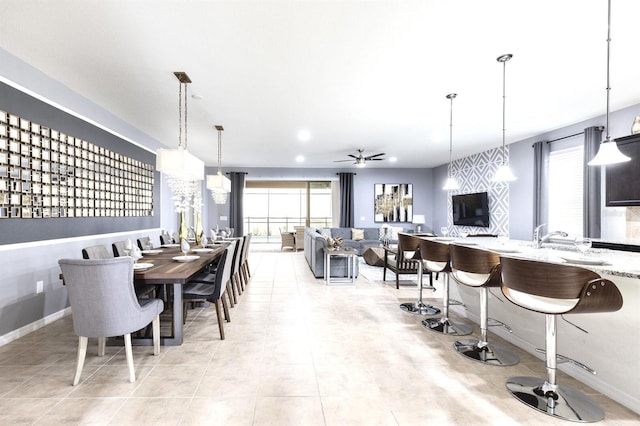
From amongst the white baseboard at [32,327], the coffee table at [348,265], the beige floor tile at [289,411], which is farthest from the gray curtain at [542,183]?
the white baseboard at [32,327]

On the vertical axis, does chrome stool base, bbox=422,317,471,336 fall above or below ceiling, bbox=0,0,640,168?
below

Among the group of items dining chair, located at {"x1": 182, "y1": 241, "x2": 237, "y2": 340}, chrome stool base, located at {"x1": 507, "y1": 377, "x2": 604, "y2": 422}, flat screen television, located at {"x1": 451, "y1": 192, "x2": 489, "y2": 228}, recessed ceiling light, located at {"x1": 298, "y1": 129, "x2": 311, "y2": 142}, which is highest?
recessed ceiling light, located at {"x1": 298, "y1": 129, "x2": 311, "y2": 142}

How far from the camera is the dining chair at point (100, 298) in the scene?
79.2 inches

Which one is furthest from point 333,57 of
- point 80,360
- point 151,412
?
point 80,360

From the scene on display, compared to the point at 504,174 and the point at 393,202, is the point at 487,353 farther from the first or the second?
the point at 393,202

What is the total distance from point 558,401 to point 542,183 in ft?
15.1

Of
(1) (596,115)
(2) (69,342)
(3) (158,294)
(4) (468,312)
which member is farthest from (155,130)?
(1) (596,115)

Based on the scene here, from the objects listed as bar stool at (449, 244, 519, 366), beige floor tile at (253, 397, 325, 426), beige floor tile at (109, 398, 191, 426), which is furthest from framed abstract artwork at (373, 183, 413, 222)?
beige floor tile at (109, 398, 191, 426)

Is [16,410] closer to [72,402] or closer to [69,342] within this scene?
[72,402]

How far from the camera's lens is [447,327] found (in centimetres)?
308

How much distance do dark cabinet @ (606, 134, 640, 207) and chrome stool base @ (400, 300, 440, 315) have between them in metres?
2.77

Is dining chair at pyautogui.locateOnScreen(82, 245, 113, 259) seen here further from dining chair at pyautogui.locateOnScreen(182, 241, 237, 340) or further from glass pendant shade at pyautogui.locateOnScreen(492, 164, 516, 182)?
glass pendant shade at pyautogui.locateOnScreen(492, 164, 516, 182)

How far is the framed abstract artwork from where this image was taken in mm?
9547

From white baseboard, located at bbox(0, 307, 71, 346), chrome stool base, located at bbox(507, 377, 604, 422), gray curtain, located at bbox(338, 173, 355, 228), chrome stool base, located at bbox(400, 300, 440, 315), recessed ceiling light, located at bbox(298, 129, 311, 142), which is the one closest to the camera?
chrome stool base, located at bbox(507, 377, 604, 422)
